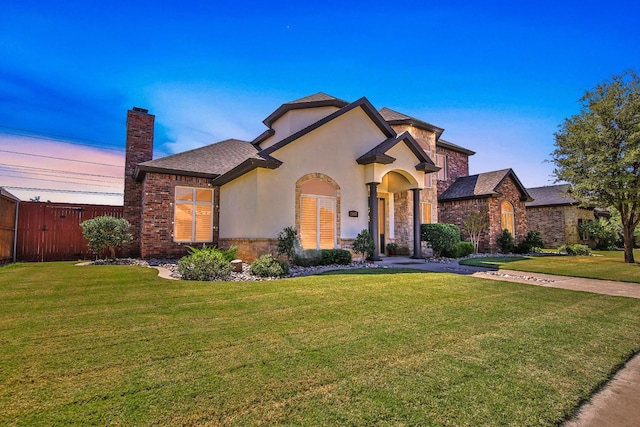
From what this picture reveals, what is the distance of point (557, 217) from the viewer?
24.7 metres

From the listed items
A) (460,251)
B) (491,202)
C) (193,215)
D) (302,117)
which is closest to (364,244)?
(460,251)

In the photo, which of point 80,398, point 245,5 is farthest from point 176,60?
point 80,398

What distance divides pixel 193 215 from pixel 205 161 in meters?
2.91

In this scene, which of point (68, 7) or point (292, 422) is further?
point (68, 7)

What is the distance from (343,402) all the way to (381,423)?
1.19ft

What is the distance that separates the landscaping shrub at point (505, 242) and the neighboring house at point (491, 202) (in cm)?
25

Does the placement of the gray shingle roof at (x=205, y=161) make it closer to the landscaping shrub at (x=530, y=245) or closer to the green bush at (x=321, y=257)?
the green bush at (x=321, y=257)

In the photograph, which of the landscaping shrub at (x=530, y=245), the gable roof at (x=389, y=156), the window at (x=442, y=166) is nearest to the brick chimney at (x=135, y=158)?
the gable roof at (x=389, y=156)

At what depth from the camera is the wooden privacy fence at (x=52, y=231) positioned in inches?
553

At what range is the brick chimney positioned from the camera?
1548cm

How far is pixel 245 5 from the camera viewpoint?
32.8ft

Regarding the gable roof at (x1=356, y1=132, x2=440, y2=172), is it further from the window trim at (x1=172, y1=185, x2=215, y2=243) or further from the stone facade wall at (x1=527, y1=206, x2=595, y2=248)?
the stone facade wall at (x1=527, y1=206, x2=595, y2=248)

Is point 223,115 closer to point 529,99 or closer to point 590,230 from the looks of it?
point 529,99

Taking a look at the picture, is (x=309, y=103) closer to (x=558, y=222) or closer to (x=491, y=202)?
(x=491, y=202)
